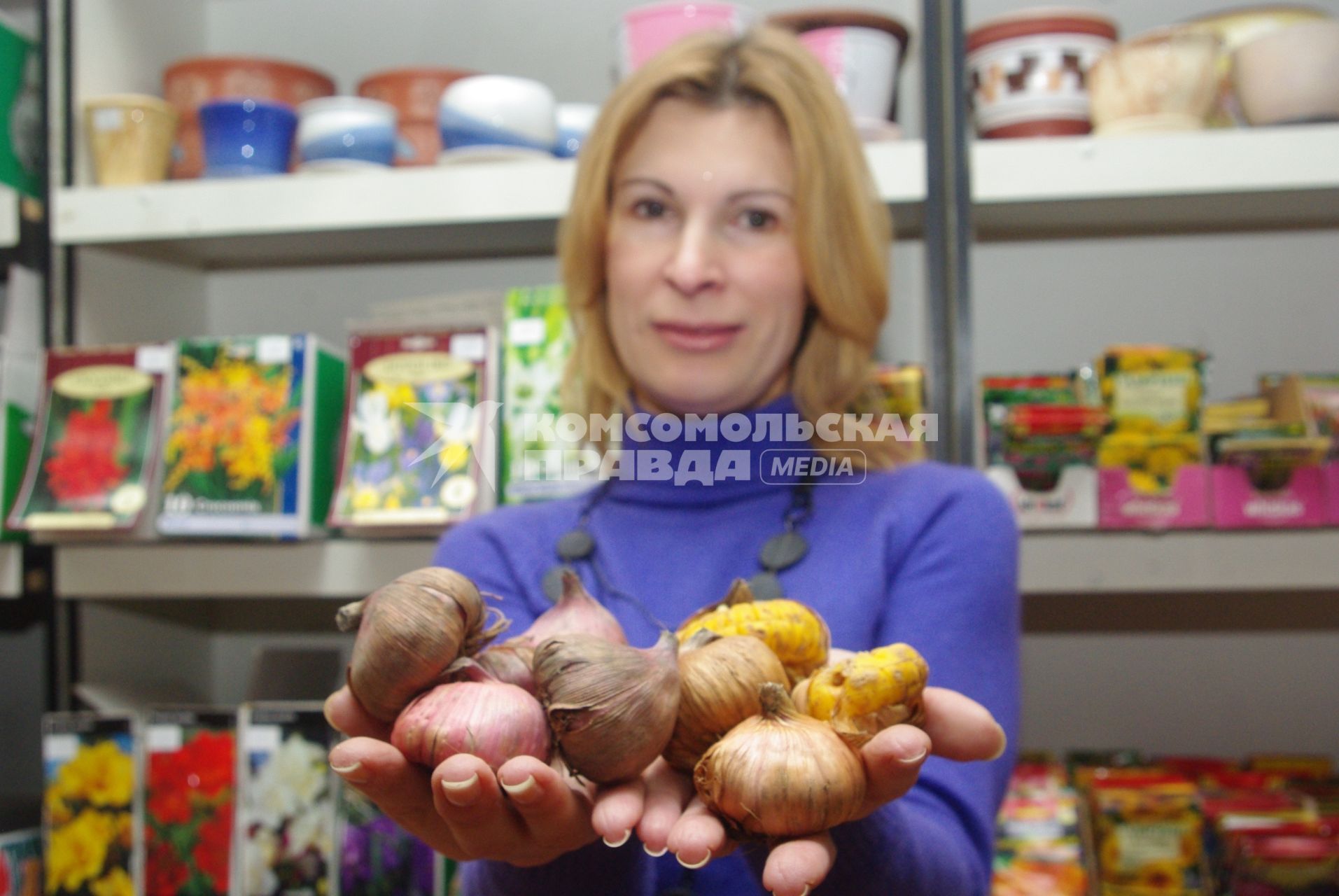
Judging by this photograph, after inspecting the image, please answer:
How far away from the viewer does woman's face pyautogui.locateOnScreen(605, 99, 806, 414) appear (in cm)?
72

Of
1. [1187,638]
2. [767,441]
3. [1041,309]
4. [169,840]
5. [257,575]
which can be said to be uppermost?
[1041,309]

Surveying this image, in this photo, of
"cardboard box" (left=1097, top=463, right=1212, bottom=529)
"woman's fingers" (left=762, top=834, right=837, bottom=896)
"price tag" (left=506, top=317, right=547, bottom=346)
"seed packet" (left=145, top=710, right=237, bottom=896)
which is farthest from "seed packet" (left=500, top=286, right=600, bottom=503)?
"woman's fingers" (left=762, top=834, right=837, bottom=896)

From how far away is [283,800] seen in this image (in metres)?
0.99

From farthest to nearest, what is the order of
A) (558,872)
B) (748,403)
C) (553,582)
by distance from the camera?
(748,403)
(553,582)
(558,872)

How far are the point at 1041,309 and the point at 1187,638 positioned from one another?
40 centimetres

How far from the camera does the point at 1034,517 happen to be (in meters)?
0.97

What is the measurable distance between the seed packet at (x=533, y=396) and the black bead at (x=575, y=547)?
280mm

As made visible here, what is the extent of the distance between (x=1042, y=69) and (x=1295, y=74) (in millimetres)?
210

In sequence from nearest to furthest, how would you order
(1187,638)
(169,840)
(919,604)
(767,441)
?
1. (919,604)
2. (767,441)
3. (169,840)
4. (1187,638)

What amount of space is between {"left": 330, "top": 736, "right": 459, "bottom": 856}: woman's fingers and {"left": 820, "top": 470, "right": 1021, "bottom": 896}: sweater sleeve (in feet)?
0.58

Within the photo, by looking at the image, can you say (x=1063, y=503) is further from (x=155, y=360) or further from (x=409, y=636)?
(x=155, y=360)

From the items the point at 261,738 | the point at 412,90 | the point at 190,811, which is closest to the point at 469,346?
the point at 412,90

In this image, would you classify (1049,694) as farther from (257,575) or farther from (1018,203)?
(257,575)

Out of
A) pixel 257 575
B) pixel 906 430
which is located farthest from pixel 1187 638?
pixel 257 575
